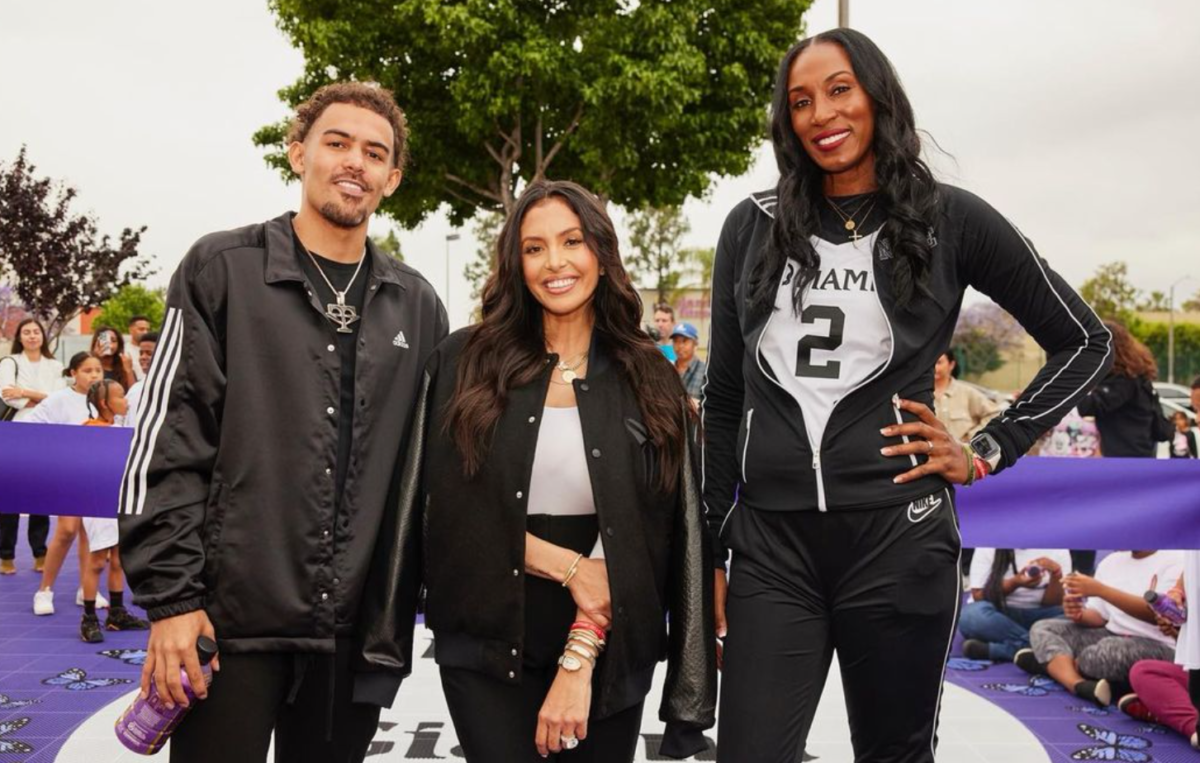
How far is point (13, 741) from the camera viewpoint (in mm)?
4652

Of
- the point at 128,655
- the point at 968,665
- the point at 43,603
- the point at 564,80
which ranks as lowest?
the point at 968,665

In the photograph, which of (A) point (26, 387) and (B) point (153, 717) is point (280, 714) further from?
(A) point (26, 387)

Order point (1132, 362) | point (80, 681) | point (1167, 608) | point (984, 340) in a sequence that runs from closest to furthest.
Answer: point (1167, 608) < point (80, 681) < point (1132, 362) < point (984, 340)

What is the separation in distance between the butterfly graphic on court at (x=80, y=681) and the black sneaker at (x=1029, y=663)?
519cm

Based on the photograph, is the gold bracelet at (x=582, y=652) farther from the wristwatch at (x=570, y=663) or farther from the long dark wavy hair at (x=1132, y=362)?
the long dark wavy hair at (x=1132, y=362)

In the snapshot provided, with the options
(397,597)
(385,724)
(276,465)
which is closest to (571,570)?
(397,597)

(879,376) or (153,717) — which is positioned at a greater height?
(879,376)

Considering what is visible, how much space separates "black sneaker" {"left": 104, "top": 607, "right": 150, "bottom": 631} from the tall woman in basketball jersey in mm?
5880

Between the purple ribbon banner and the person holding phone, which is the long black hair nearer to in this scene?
the person holding phone

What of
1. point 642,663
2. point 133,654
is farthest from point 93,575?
point 642,663

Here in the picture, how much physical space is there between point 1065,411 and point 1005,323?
75.5m

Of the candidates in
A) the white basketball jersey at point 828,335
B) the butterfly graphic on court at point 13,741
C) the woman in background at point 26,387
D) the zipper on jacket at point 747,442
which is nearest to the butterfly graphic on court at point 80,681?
the butterfly graphic on court at point 13,741

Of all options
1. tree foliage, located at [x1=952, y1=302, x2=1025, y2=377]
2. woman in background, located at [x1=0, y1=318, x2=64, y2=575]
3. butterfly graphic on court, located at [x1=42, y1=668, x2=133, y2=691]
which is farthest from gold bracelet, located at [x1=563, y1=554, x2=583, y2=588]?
tree foliage, located at [x1=952, y1=302, x2=1025, y2=377]

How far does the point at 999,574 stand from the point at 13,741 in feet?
18.2
